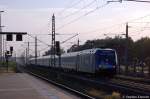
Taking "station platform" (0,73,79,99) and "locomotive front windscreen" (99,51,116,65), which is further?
"locomotive front windscreen" (99,51,116,65)

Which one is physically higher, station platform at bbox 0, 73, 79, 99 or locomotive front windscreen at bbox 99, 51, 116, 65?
locomotive front windscreen at bbox 99, 51, 116, 65

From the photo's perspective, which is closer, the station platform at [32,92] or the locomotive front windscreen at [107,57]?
the station platform at [32,92]

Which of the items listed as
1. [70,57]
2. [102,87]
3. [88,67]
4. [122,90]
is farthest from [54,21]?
[122,90]

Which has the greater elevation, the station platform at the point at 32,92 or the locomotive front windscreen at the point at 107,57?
the locomotive front windscreen at the point at 107,57

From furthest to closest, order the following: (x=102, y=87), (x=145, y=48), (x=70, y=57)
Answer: (x=145, y=48) < (x=70, y=57) < (x=102, y=87)

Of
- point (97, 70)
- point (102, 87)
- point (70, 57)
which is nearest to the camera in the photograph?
point (102, 87)

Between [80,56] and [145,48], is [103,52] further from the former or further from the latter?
[145,48]

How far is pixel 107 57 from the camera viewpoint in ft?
153

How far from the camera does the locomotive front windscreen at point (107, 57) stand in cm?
4634

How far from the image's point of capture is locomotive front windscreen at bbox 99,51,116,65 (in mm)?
46344

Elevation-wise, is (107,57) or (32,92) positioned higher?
(107,57)

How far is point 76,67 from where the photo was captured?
5947 cm

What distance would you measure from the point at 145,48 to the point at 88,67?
46.0m

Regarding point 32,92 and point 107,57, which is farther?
point 107,57
